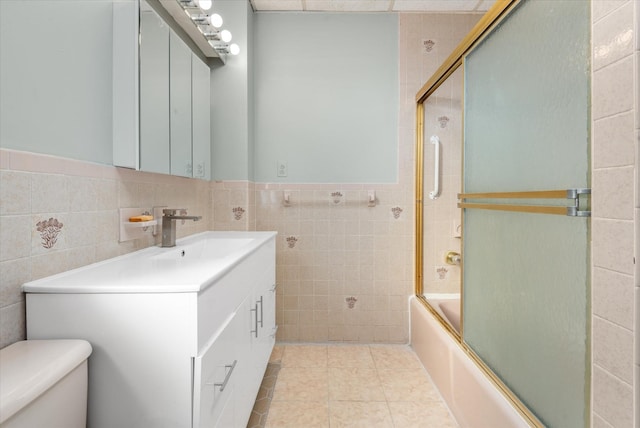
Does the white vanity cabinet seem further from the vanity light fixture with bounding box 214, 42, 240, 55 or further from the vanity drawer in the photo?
the vanity light fixture with bounding box 214, 42, 240, 55

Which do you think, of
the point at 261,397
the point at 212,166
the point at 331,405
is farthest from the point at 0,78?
the point at 331,405

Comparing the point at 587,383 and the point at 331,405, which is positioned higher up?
the point at 587,383

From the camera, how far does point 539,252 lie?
0.98 m

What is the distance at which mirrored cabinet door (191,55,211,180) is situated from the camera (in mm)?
1857

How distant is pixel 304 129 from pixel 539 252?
67.3 inches

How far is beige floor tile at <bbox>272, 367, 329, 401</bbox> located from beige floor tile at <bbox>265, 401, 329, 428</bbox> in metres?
0.05

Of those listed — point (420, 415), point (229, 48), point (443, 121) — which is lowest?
point (420, 415)

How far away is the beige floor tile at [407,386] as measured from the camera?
1743 mm

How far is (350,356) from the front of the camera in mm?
2182

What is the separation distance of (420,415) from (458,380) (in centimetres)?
28

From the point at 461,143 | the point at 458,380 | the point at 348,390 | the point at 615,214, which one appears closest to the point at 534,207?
the point at 615,214

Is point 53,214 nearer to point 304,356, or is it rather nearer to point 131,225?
point 131,225

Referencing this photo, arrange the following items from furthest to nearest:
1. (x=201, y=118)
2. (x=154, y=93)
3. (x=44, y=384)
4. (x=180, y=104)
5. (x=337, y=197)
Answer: (x=337, y=197) < (x=201, y=118) < (x=180, y=104) < (x=154, y=93) < (x=44, y=384)

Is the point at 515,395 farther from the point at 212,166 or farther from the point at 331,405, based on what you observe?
the point at 212,166
